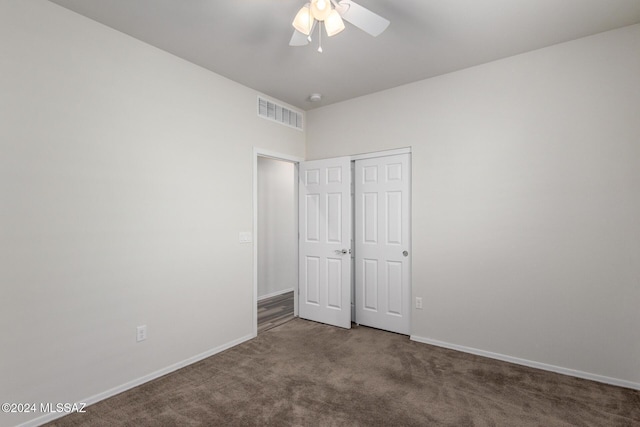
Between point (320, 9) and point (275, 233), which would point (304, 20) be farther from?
point (275, 233)

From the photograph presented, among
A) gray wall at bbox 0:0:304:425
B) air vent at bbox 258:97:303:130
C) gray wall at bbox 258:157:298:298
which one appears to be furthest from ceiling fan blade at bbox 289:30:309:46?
gray wall at bbox 258:157:298:298

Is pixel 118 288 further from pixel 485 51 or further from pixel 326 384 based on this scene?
pixel 485 51

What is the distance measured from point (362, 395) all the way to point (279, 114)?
3.18m

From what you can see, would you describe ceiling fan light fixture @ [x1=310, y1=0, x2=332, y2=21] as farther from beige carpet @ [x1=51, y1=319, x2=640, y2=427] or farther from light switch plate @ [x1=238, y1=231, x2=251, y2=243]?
beige carpet @ [x1=51, y1=319, x2=640, y2=427]

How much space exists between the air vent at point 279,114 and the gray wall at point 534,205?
133 centimetres

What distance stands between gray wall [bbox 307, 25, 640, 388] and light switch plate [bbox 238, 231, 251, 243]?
1835mm

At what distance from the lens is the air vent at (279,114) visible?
147 inches

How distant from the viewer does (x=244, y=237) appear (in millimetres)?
3469

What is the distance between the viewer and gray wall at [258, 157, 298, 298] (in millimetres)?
5270

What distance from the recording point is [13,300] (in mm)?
1964

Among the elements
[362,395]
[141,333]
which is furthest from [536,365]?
[141,333]

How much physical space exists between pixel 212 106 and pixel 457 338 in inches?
135

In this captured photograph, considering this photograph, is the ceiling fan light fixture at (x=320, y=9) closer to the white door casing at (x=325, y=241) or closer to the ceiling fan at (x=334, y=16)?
the ceiling fan at (x=334, y=16)

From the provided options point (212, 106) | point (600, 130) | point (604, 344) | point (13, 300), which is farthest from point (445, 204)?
point (13, 300)
